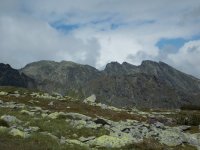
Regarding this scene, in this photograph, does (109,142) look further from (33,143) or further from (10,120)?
(10,120)

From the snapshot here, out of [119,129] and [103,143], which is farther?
[119,129]

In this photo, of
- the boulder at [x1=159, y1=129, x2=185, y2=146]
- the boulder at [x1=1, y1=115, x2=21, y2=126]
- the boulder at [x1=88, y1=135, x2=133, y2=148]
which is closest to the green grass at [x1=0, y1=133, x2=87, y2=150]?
Answer: the boulder at [x1=88, y1=135, x2=133, y2=148]

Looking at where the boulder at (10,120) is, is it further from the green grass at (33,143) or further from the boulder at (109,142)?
the boulder at (109,142)

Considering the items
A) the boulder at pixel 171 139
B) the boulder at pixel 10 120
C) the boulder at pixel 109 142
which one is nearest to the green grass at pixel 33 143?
the boulder at pixel 109 142

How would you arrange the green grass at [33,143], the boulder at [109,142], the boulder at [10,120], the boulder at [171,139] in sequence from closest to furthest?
1. the green grass at [33,143]
2. the boulder at [109,142]
3. the boulder at [10,120]
4. the boulder at [171,139]

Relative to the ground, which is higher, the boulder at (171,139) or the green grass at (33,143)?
the boulder at (171,139)

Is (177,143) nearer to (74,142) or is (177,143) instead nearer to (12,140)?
(74,142)

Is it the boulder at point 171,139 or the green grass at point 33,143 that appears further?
the boulder at point 171,139

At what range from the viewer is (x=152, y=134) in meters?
33.5

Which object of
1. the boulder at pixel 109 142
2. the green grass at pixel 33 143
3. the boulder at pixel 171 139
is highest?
the boulder at pixel 171 139

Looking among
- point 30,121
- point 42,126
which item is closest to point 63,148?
point 42,126

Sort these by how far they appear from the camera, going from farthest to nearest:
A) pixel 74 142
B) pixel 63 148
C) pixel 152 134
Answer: pixel 152 134, pixel 74 142, pixel 63 148

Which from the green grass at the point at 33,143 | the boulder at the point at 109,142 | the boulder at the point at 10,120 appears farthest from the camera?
the boulder at the point at 10,120

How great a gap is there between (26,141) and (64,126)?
955 centimetres
